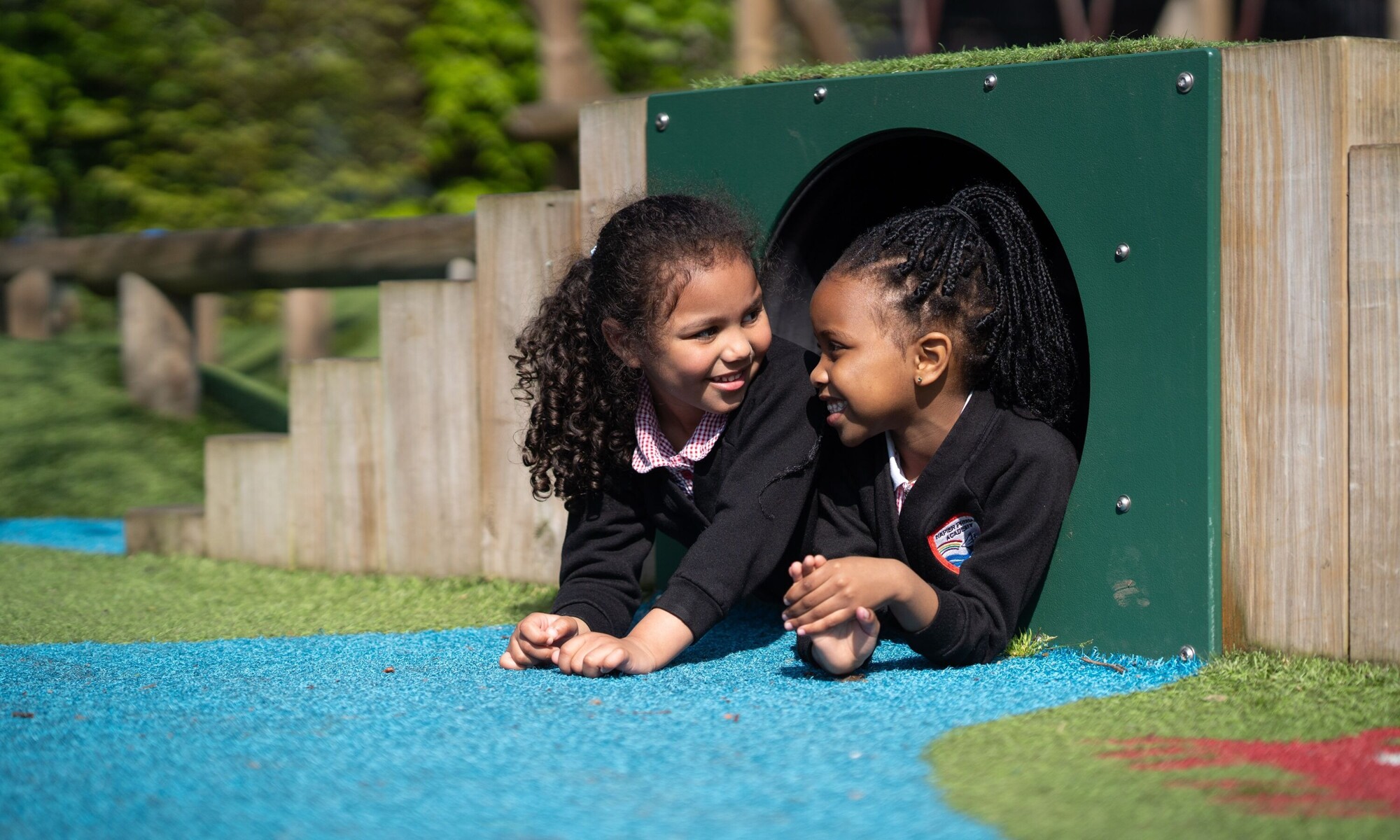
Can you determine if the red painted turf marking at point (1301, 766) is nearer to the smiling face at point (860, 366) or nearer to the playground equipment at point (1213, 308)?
the playground equipment at point (1213, 308)

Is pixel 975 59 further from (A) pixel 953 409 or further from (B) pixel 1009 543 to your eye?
A: (B) pixel 1009 543

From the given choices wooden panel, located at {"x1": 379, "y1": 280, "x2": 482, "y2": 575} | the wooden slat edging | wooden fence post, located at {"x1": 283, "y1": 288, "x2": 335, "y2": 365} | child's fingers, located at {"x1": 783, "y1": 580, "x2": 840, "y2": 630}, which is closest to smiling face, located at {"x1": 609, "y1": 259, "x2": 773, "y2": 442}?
child's fingers, located at {"x1": 783, "y1": 580, "x2": 840, "y2": 630}

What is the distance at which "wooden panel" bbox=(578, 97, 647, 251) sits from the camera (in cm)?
312

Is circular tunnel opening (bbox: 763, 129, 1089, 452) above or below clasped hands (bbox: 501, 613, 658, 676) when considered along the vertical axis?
above

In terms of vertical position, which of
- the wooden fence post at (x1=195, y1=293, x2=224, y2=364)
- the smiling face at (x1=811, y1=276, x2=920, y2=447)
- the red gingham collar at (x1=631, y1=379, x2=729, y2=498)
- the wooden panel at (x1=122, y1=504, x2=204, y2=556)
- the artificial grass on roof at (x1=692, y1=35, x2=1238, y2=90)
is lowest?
the wooden panel at (x1=122, y1=504, x2=204, y2=556)

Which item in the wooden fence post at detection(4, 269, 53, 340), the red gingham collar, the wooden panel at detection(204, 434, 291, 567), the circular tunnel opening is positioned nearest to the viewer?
the red gingham collar

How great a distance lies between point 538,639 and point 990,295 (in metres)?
1.08

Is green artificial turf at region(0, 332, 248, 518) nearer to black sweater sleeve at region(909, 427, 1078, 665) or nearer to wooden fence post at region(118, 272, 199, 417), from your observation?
wooden fence post at region(118, 272, 199, 417)

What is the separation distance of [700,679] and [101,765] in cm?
95

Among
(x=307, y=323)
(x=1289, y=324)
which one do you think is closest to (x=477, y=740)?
(x=1289, y=324)

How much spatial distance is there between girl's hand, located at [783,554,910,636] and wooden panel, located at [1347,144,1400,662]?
0.78 metres

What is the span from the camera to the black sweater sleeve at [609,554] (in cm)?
262

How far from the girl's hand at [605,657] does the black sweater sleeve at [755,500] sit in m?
0.09

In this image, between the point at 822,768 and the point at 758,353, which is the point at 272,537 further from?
the point at 822,768
